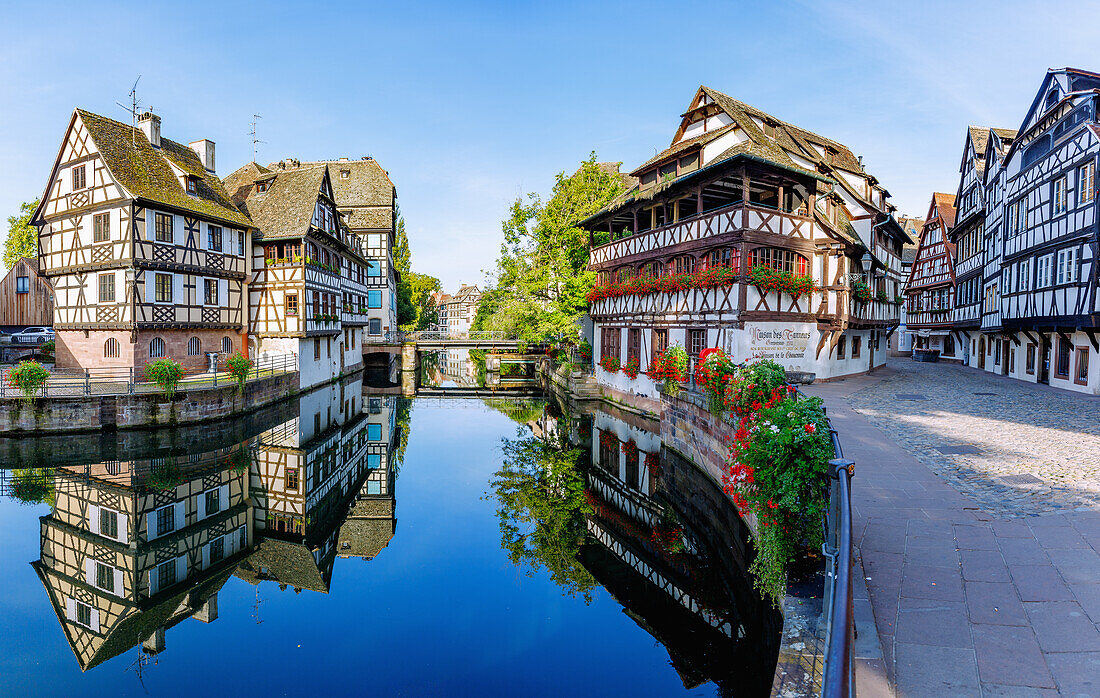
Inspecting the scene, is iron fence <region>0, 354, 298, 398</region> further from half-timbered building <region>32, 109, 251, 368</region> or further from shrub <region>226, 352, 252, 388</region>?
half-timbered building <region>32, 109, 251, 368</region>

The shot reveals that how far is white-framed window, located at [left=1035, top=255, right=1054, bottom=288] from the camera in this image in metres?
23.1

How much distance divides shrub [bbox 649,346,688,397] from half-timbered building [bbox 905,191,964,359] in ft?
103

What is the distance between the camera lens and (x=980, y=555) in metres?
6.34

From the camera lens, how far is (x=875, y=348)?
3120 cm

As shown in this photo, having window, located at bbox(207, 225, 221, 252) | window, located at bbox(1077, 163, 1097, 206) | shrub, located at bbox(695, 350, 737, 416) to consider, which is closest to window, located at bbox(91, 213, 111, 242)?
window, located at bbox(207, 225, 221, 252)

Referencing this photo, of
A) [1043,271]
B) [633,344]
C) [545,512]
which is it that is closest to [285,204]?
[633,344]

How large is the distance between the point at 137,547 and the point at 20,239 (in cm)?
4536

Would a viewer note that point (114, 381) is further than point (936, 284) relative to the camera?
No

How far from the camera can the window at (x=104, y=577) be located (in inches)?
359

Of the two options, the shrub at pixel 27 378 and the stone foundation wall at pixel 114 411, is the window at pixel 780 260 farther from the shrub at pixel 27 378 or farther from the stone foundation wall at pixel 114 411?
the shrub at pixel 27 378

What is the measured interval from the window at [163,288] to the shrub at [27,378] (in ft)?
22.1

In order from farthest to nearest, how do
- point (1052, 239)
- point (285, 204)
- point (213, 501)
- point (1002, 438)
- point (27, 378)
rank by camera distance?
point (285, 204) < point (1052, 239) < point (27, 378) < point (213, 501) < point (1002, 438)

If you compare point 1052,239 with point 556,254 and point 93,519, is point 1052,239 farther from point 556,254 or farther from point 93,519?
point 93,519

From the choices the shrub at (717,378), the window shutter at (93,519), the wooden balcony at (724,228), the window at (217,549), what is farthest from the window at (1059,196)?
the window shutter at (93,519)
